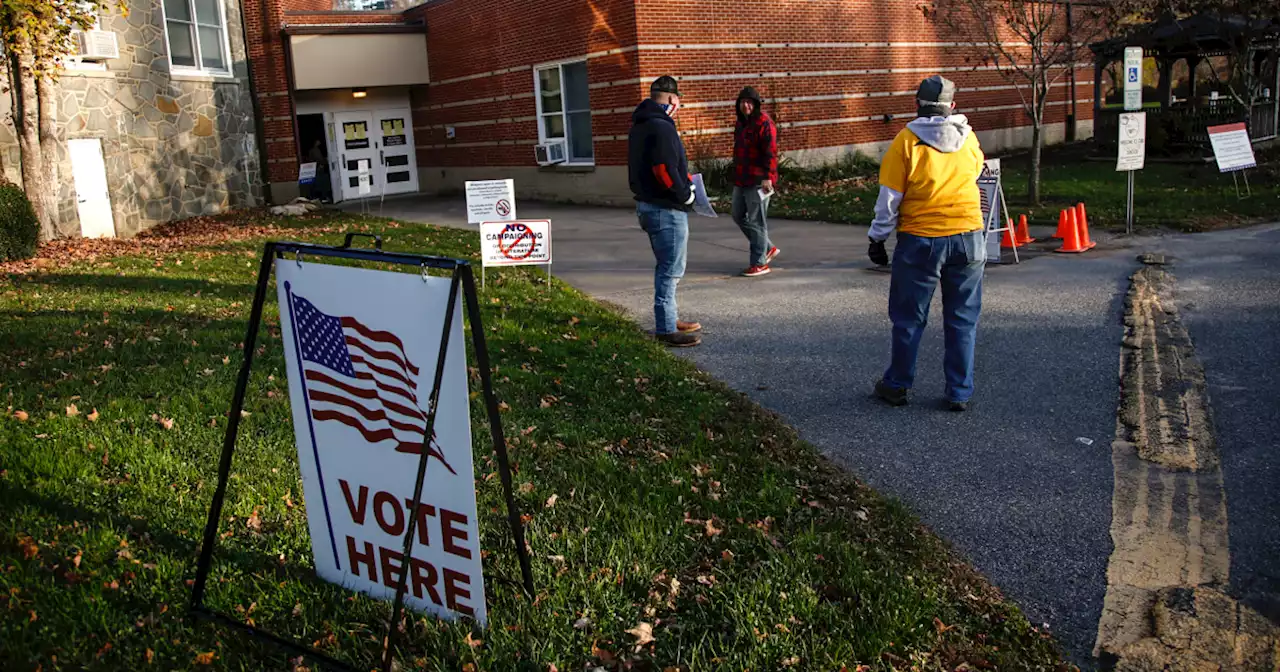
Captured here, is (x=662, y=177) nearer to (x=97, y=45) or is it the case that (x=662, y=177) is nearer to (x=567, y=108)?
(x=97, y=45)

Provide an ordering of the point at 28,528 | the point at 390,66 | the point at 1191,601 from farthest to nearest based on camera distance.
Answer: the point at 390,66 → the point at 28,528 → the point at 1191,601

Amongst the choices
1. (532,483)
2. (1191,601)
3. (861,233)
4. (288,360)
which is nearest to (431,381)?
(288,360)

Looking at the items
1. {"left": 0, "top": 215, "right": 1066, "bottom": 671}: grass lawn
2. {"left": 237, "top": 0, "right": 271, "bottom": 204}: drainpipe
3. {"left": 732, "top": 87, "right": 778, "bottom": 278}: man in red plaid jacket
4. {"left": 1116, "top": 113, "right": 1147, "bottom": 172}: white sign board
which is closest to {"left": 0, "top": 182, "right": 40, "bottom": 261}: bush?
{"left": 0, "top": 215, "right": 1066, "bottom": 671}: grass lawn

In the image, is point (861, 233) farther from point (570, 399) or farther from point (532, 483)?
point (532, 483)

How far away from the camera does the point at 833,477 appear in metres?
4.91

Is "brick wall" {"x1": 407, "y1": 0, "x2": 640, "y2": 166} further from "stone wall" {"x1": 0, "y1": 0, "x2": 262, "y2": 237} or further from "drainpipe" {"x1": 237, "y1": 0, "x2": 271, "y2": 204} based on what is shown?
"stone wall" {"x1": 0, "y1": 0, "x2": 262, "y2": 237}

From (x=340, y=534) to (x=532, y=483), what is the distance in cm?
128

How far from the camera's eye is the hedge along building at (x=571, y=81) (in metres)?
19.3

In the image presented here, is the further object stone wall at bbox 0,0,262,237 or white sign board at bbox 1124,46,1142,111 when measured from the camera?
stone wall at bbox 0,0,262,237

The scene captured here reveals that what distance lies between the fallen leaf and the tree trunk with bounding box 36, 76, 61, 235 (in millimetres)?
13553

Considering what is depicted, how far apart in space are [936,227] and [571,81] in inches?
630

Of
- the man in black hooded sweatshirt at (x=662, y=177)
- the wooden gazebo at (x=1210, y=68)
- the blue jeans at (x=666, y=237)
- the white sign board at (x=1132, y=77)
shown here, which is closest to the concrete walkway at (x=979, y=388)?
the blue jeans at (x=666, y=237)

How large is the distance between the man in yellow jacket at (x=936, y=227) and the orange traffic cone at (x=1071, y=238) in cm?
646

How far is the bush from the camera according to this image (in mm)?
11828
